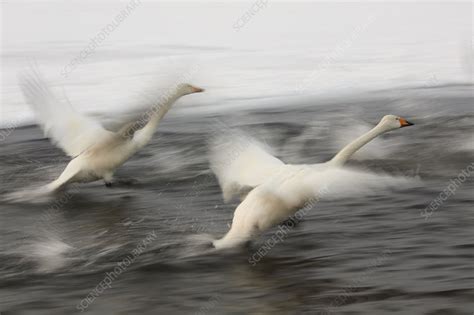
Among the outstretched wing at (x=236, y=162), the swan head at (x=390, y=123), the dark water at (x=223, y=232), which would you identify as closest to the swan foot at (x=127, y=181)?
the dark water at (x=223, y=232)

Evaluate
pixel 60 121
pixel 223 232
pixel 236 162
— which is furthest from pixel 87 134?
pixel 223 232

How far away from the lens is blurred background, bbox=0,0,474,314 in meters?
6.54

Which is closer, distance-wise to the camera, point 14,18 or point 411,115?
point 411,115

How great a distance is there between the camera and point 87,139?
34.2 ft

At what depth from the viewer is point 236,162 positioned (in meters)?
8.25

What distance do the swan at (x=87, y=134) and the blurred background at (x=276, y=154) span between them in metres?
0.21

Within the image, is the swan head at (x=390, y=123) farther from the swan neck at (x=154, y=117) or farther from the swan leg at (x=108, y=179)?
the swan leg at (x=108, y=179)

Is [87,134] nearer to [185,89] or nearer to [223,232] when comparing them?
[185,89]

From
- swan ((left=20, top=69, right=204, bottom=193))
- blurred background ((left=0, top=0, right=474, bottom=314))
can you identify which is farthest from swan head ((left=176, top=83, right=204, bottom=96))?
blurred background ((left=0, top=0, right=474, bottom=314))

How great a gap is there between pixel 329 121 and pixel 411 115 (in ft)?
4.42

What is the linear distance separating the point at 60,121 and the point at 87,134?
14.4 inches

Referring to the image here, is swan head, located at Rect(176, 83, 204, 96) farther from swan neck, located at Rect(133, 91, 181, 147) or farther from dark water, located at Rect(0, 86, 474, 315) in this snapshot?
dark water, located at Rect(0, 86, 474, 315)

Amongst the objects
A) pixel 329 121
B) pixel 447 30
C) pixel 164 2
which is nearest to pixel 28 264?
pixel 329 121

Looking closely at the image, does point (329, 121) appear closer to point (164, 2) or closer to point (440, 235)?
point (440, 235)
